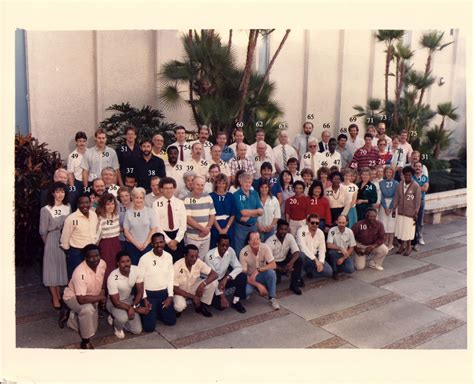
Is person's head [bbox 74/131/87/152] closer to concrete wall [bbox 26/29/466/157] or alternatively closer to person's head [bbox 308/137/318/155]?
concrete wall [bbox 26/29/466/157]

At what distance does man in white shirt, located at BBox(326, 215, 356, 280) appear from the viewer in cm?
886

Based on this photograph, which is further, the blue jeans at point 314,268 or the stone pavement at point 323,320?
the blue jeans at point 314,268

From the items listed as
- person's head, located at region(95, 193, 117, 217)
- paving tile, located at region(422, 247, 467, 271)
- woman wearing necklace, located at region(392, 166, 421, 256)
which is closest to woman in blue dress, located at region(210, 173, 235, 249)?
person's head, located at region(95, 193, 117, 217)

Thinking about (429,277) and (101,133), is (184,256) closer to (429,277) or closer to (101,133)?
(101,133)

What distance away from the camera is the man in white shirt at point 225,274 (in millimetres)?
7488

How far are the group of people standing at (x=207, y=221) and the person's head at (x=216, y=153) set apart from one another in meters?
0.02

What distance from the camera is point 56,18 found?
18.9 ft

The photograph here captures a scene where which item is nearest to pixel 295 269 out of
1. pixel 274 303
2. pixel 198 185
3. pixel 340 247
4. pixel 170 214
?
pixel 274 303

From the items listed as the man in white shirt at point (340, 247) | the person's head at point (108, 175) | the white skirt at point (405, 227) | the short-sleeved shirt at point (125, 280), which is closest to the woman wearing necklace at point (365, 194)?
the white skirt at point (405, 227)

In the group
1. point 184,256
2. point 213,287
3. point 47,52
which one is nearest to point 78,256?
point 184,256

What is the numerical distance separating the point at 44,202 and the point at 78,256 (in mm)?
938

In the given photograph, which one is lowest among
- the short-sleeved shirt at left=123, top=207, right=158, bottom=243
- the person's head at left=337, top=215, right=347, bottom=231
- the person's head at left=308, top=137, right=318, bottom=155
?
the person's head at left=337, top=215, right=347, bottom=231

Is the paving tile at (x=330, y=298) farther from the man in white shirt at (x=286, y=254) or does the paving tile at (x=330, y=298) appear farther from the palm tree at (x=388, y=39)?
the palm tree at (x=388, y=39)

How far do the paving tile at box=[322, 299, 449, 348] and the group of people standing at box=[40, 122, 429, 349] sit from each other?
1.11m
